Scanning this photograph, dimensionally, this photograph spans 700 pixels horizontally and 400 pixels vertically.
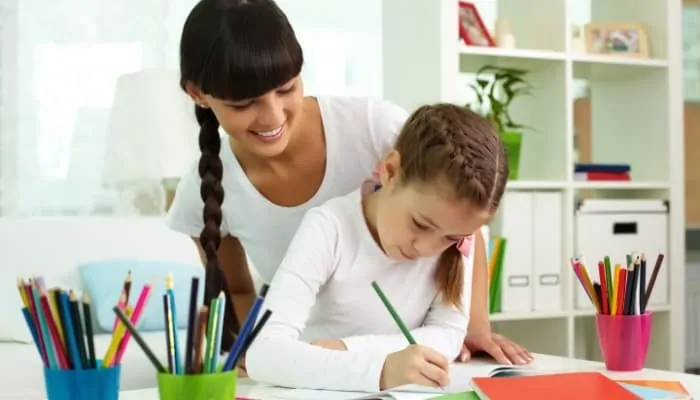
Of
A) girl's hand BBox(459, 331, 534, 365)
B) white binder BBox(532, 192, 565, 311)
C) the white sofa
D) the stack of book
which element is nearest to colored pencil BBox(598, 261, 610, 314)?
girl's hand BBox(459, 331, 534, 365)

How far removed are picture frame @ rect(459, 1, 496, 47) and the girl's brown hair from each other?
5.10ft

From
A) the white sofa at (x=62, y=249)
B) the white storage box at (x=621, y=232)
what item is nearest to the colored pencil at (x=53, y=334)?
the white sofa at (x=62, y=249)

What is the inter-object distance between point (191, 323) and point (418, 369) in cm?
29

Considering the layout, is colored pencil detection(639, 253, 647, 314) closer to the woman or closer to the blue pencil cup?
the woman

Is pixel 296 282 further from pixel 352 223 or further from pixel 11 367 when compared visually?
pixel 11 367

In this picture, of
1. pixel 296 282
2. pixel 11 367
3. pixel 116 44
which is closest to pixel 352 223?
pixel 296 282

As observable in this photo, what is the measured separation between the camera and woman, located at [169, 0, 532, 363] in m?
1.09

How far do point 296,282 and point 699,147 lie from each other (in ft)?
8.34

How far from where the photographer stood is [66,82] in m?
2.70

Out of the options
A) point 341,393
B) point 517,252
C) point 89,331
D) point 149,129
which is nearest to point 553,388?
point 341,393

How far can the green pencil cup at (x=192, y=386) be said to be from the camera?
0.68 m

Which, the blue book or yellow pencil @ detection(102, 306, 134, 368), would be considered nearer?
yellow pencil @ detection(102, 306, 134, 368)

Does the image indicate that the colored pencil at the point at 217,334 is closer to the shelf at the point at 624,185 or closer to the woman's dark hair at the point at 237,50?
the woman's dark hair at the point at 237,50

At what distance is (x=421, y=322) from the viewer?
3.74ft
